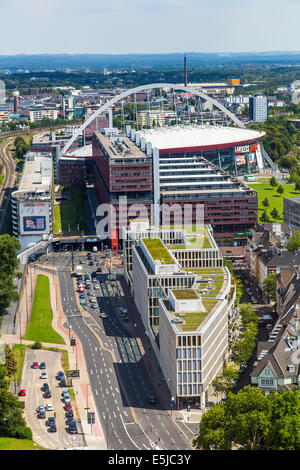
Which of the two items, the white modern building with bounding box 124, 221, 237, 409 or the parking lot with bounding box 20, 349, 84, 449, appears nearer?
the parking lot with bounding box 20, 349, 84, 449

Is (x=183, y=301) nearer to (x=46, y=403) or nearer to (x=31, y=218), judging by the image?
(x=46, y=403)

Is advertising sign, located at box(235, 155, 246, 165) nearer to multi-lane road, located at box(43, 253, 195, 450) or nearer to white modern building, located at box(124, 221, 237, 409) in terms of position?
white modern building, located at box(124, 221, 237, 409)

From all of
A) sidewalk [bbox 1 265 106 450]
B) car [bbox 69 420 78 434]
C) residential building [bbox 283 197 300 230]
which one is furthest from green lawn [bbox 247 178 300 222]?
car [bbox 69 420 78 434]

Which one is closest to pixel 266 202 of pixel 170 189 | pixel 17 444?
pixel 170 189

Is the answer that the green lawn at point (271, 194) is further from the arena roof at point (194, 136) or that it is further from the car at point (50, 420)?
the car at point (50, 420)
